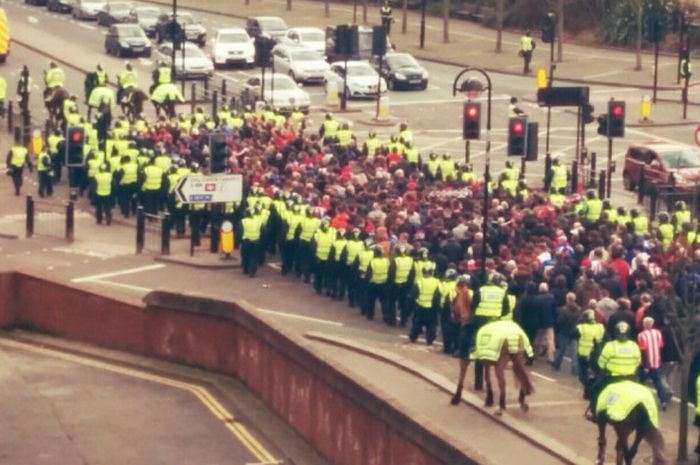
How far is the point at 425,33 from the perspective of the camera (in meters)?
84.3

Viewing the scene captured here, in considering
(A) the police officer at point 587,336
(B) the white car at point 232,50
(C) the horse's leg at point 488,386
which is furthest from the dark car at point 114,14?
(C) the horse's leg at point 488,386

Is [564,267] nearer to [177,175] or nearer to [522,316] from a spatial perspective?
[522,316]

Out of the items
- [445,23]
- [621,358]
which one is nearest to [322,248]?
[621,358]

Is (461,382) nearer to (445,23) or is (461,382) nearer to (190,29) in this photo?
(190,29)

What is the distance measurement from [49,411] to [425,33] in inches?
2243

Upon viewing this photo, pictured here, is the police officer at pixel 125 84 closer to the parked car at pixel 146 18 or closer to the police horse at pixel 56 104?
the police horse at pixel 56 104

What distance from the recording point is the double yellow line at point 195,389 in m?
27.2

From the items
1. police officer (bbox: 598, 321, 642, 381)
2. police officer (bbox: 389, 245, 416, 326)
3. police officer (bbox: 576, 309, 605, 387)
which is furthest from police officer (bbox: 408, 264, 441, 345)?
police officer (bbox: 598, 321, 642, 381)

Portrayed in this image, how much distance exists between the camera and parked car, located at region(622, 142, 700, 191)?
159 ft

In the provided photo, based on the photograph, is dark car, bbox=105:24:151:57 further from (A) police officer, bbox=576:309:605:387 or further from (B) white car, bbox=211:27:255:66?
(A) police officer, bbox=576:309:605:387

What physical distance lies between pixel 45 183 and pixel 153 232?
608cm

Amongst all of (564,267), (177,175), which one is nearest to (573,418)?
(564,267)

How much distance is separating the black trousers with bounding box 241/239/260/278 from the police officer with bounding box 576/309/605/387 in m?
11.1

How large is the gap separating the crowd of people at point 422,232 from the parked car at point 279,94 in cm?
824
